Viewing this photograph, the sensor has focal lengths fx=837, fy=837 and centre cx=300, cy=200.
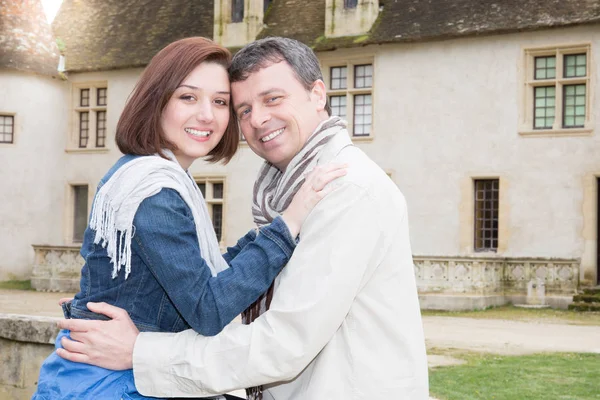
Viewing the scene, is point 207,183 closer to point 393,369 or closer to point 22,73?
→ point 22,73

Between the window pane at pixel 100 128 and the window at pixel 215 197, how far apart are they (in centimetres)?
343

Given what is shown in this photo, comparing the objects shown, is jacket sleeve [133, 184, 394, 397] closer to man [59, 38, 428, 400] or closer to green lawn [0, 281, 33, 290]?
man [59, 38, 428, 400]

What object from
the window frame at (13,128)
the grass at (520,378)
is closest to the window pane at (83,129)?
the window frame at (13,128)

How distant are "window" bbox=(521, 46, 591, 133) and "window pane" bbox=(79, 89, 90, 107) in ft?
41.5

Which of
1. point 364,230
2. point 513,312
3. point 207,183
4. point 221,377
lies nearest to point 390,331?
point 364,230

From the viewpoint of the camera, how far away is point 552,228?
17688 mm

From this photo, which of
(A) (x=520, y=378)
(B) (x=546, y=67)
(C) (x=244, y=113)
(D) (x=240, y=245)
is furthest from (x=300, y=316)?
(B) (x=546, y=67)

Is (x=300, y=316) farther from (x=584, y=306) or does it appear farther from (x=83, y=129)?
(x=83, y=129)

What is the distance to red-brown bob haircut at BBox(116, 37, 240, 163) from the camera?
2.63 meters

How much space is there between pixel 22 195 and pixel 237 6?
7.97m

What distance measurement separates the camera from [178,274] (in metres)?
2.33

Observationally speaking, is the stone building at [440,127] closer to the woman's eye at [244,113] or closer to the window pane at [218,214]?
the window pane at [218,214]

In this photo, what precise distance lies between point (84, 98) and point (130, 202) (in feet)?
75.3

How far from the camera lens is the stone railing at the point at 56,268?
816 inches
